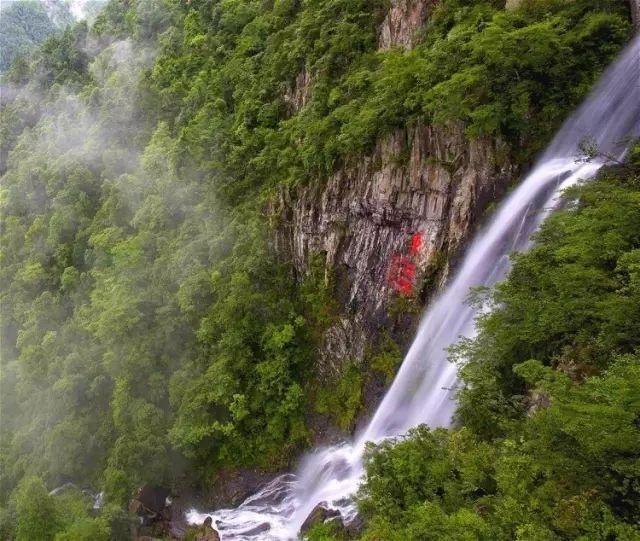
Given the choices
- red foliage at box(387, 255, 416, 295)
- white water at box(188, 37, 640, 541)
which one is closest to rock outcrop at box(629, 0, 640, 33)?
white water at box(188, 37, 640, 541)

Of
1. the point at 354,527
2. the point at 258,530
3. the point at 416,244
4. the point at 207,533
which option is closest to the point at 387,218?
the point at 416,244

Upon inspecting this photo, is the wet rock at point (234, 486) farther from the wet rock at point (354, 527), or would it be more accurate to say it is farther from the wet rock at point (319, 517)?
the wet rock at point (354, 527)

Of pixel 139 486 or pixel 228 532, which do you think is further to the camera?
pixel 139 486

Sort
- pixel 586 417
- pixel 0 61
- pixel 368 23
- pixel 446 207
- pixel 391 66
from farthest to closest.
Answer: pixel 0 61, pixel 368 23, pixel 391 66, pixel 446 207, pixel 586 417

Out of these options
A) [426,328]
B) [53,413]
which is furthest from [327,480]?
[53,413]

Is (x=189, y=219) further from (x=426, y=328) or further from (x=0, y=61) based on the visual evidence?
(x=0, y=61)

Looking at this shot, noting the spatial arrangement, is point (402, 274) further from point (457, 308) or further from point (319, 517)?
point (319, 517)

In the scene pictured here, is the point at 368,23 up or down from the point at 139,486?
up

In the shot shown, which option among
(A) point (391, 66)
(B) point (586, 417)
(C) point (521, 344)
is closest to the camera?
(B) point (586, 417)
